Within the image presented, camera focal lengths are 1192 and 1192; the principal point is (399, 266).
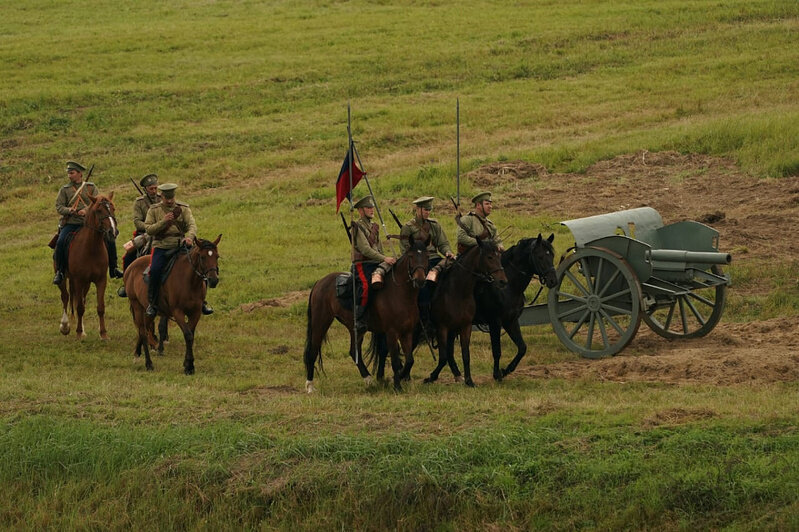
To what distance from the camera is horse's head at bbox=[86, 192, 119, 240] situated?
62.1 ft

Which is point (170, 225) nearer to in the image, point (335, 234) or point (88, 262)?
point (88, 262)

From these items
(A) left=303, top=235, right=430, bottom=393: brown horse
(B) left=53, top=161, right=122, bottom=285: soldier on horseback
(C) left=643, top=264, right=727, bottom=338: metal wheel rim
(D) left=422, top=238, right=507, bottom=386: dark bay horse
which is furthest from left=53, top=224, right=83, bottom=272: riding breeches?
(C) left=643, top=264, right=727, bottom=338: metal wheel rim

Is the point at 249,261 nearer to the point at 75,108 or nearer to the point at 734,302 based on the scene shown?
the point at 734,302

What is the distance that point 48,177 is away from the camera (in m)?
32.6

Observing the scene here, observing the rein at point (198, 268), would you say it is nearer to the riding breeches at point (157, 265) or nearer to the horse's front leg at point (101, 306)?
the riding breeches at point (157, 265)

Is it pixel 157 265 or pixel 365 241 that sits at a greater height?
pixel 365 241

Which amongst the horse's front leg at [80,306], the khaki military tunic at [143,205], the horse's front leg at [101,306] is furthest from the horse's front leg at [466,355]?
the horse's front leg at [80,306]

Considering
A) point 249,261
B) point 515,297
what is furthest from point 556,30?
point 515,297

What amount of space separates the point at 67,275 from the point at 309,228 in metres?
7.31

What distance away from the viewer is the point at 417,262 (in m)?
14.6

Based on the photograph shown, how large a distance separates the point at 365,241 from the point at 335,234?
10213 mm

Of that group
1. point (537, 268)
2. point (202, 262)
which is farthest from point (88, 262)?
point (537, 268)

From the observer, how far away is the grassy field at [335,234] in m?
11.3

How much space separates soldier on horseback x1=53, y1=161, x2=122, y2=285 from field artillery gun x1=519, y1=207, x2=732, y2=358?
24.6 ft
